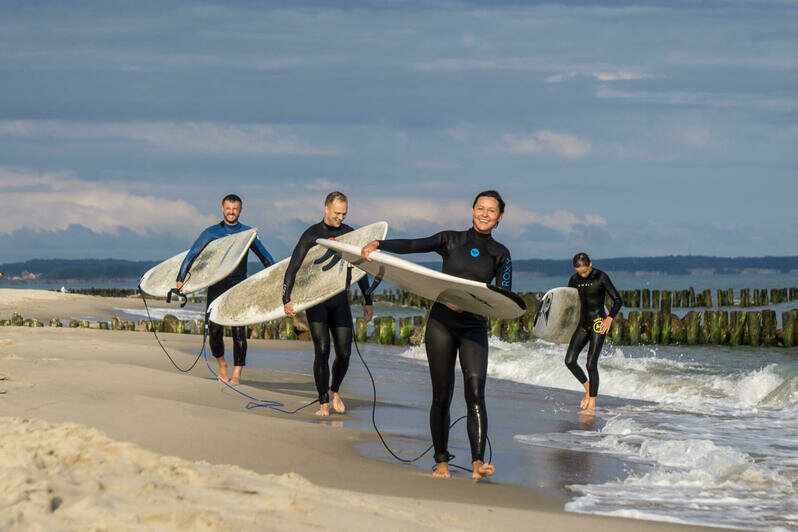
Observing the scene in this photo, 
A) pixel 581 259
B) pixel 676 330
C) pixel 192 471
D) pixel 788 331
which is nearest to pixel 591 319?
pixel 581 259

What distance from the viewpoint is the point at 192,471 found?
173 inches

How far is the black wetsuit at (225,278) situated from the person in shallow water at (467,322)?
407 centimetres

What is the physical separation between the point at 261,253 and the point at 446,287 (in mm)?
4472

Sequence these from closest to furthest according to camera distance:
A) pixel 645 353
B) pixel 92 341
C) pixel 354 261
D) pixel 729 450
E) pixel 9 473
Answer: pixel 9 473 < pixel 354 261 < pixel 729 450 < pixel 92 341 < pixel 645 353

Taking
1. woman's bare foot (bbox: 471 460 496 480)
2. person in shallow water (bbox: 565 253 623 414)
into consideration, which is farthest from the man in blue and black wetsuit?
woman's bare foot (bbox: 471 460 496 480)

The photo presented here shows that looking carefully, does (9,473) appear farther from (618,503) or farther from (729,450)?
(729,450)

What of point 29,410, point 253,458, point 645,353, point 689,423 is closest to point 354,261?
point 253,458

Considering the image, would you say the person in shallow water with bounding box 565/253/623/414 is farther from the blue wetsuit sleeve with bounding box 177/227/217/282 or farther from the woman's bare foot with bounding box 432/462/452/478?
the woman's bare foot with bounding box 432/462/452/478

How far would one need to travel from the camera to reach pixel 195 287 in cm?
995

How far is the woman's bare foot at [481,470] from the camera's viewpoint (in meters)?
5.65

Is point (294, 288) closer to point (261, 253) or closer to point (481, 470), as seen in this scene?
point (261, 253)

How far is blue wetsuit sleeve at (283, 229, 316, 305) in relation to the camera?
8.09 meters

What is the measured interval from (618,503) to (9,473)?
12.0 ft

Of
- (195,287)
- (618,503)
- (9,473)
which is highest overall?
(195,287)
